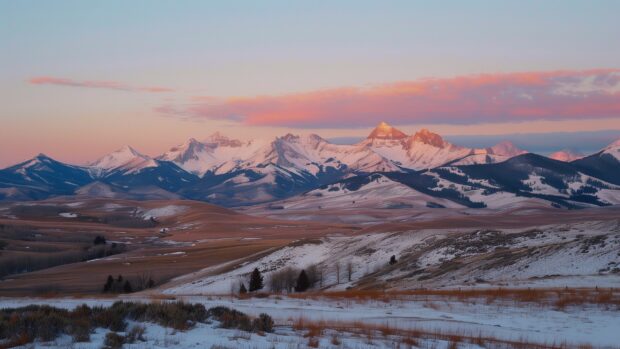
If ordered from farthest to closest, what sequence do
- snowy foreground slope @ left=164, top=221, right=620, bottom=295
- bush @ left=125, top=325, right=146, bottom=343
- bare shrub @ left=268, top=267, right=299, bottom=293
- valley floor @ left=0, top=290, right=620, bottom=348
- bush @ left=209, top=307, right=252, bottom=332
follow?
1. bare shrub @ left=268, top=267, right=299, bottom=293
2. snowy foreground slope @ left=164, top=221, right=620, bottom=295
3. bush @ left=209, top=307, right=252, bottom=332
4. valley floor @ left=0, top=290, right=620, bottom=348
5. bush @ left=125, top=325, right=146, bottom=343

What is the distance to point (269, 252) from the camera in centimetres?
10800

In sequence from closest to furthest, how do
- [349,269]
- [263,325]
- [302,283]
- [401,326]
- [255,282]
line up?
1. [263,325]
2. [401,326]
3. [302,283]
4. [255,282]
5. [349,269]

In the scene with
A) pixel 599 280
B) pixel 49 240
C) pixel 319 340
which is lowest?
pixel 49 240

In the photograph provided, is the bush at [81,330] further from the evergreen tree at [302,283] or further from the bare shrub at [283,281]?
the bare shrub at [283,281]

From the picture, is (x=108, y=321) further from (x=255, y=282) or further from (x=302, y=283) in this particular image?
(x=255, y=282)

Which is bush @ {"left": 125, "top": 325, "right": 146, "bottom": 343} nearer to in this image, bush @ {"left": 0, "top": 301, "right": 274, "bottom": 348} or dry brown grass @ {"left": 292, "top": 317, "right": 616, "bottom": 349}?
bush @ {"left": 0, "top": 301, "right": 274, "bottom": 348}

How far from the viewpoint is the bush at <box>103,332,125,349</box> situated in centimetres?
1336

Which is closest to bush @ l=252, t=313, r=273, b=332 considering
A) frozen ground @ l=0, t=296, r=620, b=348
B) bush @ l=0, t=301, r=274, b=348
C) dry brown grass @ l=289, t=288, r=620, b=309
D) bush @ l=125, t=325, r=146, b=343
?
bush @ l=0, t=301, r=274, b=348

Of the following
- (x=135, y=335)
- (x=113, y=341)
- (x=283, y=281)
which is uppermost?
(x=113, y=341)

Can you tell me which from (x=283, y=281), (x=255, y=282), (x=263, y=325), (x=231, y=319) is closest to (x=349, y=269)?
(x=283, y=281)

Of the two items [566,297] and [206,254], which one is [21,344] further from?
[206,254]

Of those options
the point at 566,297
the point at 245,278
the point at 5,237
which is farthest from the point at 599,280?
the point at 5,237

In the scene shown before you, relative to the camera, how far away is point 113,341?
44.6ft

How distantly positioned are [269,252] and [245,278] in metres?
23.7
